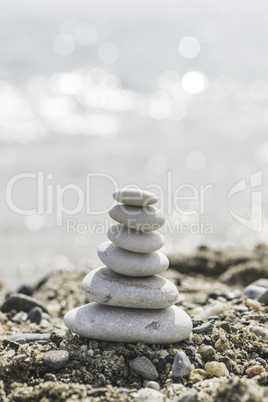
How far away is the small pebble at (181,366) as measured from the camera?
3586 millimetres

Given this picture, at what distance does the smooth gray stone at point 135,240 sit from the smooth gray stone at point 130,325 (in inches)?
21.3

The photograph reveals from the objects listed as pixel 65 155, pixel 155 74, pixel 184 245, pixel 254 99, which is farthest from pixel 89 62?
pixel 184 245

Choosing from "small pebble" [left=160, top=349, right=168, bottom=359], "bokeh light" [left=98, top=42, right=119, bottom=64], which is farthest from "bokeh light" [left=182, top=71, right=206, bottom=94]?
"small pebble" [left=160, top=349, right=168, bottom=359]

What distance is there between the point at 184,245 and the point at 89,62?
59.4 feet

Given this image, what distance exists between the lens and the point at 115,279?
4027mm

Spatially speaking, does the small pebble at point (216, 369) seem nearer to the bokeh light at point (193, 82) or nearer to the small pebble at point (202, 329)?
the small pebble at point (202, 329)

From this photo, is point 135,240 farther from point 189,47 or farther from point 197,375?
point 189,47

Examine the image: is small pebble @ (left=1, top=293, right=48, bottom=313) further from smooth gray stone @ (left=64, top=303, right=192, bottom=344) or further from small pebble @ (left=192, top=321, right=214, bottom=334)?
small pebble @ (left=192, top=321, right=214, bottom=334)

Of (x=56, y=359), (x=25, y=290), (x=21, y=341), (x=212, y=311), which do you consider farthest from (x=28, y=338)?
(x=25, y=290)

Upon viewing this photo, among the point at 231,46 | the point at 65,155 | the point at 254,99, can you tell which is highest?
the point at 231,46

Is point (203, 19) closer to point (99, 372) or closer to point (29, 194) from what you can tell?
point (29, 194)

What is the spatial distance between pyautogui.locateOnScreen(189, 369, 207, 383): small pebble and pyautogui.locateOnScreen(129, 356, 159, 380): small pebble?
0.26 metres

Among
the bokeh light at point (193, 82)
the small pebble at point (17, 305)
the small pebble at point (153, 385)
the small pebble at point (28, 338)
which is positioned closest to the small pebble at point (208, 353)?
the small pebble at point (153, 385)

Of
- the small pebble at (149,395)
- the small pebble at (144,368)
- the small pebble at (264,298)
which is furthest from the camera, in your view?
the small pebble at (264,298)
